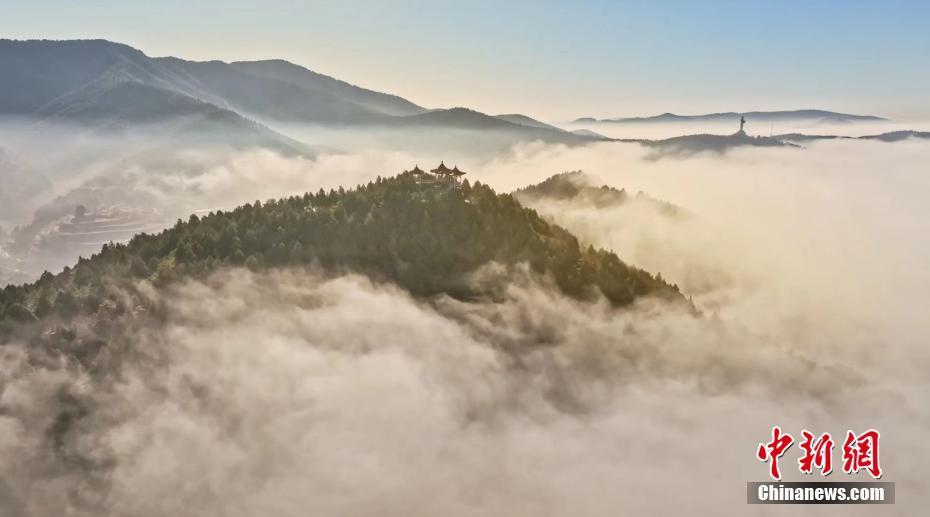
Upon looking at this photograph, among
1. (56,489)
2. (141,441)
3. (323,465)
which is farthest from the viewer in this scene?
(323,465)

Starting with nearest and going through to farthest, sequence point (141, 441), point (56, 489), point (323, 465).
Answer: point (56, 489) < point (141, 441) < point (323, 465)

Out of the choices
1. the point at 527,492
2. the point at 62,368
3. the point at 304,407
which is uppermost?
the point at 62,368

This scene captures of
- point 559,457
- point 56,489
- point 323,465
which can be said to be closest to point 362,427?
point 323,465

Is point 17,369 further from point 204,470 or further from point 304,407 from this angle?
point 304,407

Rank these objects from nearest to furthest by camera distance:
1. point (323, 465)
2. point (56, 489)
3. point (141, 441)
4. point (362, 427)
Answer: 1. point (56, 489)
2. point (141, 441)
3. point (323, 465)
4. point (362, 427)

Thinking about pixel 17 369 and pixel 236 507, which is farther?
pixel 236 507

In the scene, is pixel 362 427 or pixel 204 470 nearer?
pixel 204 470

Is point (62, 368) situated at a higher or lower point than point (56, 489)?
higher

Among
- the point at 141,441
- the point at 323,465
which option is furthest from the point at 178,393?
the point at 323,465

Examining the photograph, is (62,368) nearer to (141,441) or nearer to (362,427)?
(141,441)
